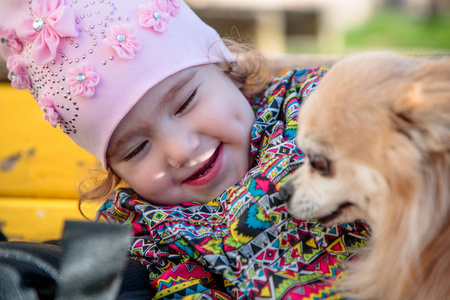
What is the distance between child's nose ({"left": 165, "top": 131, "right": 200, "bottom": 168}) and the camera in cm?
147

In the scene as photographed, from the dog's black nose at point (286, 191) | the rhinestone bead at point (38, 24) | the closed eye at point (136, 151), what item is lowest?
the closed eye at point (136, 151)

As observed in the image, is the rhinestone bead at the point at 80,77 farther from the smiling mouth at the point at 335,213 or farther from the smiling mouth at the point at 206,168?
the smiling mouth at the point at 335,213

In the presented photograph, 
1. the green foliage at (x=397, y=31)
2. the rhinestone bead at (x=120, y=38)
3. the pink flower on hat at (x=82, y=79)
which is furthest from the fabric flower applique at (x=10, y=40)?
the green foliage at (x=397, y=31)

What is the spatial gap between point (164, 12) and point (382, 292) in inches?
43.0

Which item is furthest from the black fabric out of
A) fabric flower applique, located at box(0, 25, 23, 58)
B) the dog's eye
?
fabric flower applique, located at box(0, 25, 23, 58)

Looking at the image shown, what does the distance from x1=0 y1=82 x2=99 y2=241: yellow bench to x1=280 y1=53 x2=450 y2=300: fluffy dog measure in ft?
4.43

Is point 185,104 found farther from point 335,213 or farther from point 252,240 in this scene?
point 335,213

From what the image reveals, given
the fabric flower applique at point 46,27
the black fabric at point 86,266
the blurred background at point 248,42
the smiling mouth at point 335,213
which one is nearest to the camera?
the black fabric at point 86,266

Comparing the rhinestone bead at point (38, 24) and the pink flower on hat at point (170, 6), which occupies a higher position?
the rhinestone bead at point (38, 24)

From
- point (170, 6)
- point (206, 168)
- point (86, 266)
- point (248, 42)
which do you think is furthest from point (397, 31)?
point (86, 266)

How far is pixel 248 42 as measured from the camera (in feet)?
8.59

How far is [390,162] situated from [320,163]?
0.18 metres

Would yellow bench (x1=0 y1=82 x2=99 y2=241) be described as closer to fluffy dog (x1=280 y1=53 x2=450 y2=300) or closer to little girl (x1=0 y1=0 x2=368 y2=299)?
little girl (x1=0 y1=0 x2=368 y2=299)

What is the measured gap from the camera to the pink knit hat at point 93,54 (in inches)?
57.5
